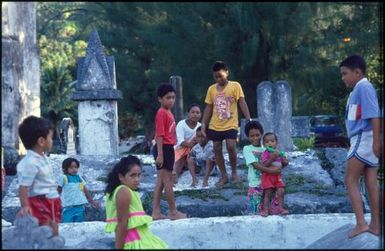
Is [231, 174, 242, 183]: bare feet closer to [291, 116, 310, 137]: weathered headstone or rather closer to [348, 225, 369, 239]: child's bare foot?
[348, 225, 369, 239]: child's bare foot

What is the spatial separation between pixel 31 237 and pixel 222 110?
172 inches

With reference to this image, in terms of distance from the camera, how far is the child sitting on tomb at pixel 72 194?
7.44m

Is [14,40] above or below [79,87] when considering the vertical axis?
above

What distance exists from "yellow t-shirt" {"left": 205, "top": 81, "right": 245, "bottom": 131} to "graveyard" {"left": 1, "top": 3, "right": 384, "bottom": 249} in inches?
31.7

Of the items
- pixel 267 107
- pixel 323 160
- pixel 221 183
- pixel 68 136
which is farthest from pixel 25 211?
pixel 68 136

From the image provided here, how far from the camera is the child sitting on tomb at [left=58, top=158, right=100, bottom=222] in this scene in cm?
744

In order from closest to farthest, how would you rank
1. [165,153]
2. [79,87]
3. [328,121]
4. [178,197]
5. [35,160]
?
[35,160], [165,153], [178,197], [79,87], [328,121]

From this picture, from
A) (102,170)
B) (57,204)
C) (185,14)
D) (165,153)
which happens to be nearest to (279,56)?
(185,14)

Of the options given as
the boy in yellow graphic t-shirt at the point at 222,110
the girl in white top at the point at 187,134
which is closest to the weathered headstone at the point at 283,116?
the girl in white top at the point at 187,134

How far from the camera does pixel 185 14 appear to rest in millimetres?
21703

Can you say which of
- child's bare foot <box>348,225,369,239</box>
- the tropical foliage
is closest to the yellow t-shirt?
child's bare foot <box>348,225,369,239</box>

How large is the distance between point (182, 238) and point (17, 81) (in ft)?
24.9

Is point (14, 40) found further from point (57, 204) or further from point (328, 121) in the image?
point (328, 121)

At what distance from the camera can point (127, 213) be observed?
5.05 m
